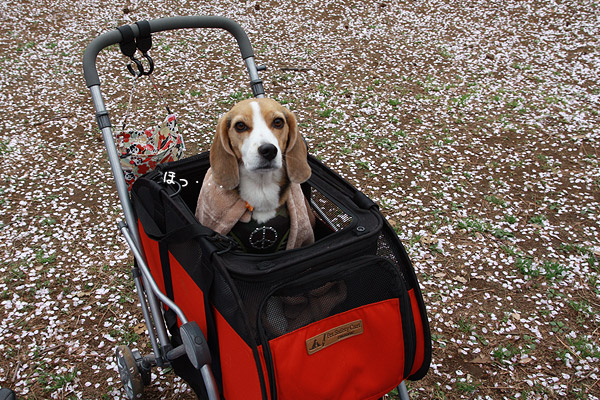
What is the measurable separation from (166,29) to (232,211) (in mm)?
1222

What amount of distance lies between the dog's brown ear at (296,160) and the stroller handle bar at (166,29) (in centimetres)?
56

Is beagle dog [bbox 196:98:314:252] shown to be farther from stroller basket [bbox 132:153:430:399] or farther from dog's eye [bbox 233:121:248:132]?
stroller basket [bbox 132:153:430:399]

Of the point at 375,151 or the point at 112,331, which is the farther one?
the point at 375,151

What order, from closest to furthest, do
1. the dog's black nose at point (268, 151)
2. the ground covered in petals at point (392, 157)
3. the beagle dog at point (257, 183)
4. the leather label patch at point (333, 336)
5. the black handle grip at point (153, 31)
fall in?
1. the leather label patch at point (333, 336)
2. the dog's black nose at point (268, 151)
3. the beagle dog at point (257, 183)
4. the black handle grip at point (153, 31)
5. the ground covered in petals at point (392, 157)

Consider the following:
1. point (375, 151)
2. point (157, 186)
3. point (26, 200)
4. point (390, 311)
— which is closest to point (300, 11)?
point (375, 151)

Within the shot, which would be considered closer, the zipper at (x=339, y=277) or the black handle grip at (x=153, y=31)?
the zipper at (x=339, y=277)

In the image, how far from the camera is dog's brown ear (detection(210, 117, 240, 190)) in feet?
7.89

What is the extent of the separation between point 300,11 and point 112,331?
844 centimetres

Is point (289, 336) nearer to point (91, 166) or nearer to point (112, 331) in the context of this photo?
point (112, 331)

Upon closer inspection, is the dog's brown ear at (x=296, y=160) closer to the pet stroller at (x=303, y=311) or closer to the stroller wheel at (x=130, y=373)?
the pet stroller at (x=303, y=311)

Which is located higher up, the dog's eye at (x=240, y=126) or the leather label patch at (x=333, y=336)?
the dog's eye at (x=240, y=126)

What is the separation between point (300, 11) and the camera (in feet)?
32.7

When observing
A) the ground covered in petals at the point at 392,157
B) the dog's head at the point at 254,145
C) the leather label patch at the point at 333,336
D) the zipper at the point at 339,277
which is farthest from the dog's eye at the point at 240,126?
the ground covered in petals at the point at 392,157

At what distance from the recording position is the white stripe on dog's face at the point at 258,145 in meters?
2.29
